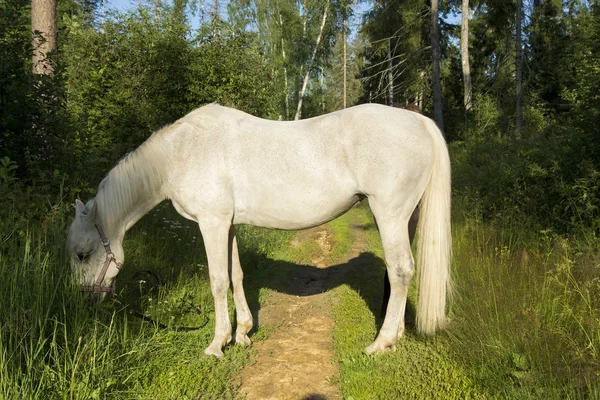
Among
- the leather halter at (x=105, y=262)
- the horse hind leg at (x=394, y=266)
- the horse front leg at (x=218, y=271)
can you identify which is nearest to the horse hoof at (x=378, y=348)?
the horse hind leg at (x=394, y=266)

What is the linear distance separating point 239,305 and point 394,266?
160 centimetres

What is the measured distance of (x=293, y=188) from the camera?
11.3ft

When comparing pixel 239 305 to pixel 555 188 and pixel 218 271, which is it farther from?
pixel 555 188

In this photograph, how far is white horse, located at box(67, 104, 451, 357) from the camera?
3.37m

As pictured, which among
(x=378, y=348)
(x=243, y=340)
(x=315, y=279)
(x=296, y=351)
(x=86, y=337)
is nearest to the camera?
(x=86, y=337)

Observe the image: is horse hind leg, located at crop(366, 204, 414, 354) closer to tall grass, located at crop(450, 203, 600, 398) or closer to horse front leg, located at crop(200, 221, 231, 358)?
tall grass, located at crop(450, 203, 600, 398)

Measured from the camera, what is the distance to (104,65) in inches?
314

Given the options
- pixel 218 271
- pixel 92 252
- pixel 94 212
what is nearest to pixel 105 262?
pixel 92 252

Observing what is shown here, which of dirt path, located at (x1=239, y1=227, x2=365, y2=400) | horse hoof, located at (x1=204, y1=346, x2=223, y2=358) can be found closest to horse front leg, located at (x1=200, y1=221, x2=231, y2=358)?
horse hoof, located at (x1=204, y1=346, x2=223, y2=358)

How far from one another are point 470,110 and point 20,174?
15548 millimetres

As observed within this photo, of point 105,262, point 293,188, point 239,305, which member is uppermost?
point 293,188

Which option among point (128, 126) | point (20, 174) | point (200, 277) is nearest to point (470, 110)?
point (128, 126)

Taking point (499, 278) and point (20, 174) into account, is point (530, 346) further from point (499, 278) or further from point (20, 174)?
point (20, 174)

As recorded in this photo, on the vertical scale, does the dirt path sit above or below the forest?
below
